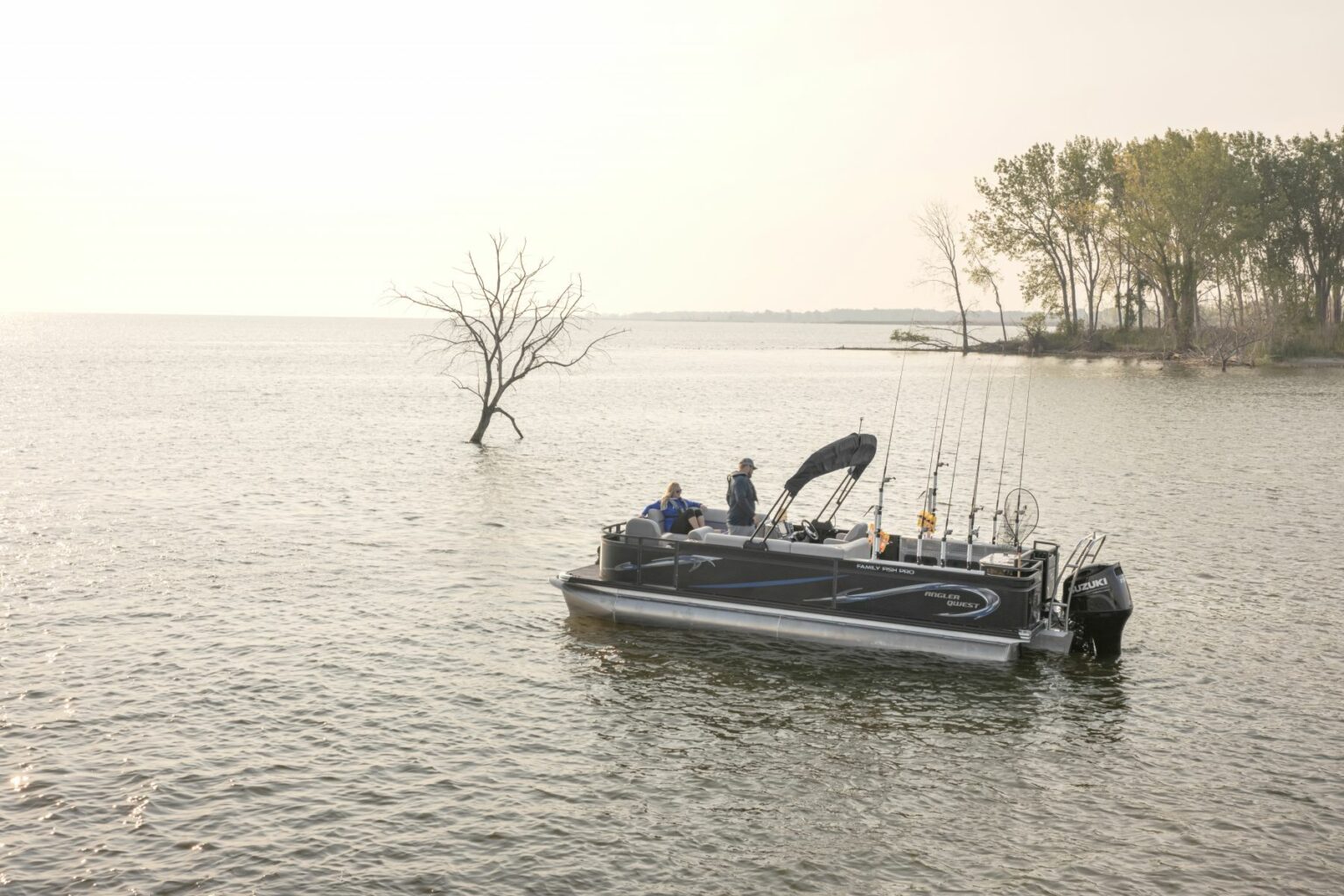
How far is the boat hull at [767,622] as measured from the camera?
713 inches

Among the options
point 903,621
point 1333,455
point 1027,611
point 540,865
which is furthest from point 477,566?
point 1333,455

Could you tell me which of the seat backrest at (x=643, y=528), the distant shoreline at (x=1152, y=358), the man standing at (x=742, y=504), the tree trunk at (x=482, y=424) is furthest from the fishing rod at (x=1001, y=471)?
the distant shoreline at (x=1152, y=358)

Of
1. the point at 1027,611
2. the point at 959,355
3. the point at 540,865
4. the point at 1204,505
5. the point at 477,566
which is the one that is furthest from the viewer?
the point at 959,355

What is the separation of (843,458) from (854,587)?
94.6 inches

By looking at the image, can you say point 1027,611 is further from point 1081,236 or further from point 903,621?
point 1081,236

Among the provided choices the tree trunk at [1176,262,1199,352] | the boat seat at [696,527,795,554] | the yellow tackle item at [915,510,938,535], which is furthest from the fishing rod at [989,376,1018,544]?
the tree trunk at [1176,262,1199,352]

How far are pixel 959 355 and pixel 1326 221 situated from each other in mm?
36430

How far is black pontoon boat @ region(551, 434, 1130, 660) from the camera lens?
18.0 m

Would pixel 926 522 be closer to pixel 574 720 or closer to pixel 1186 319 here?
pixel 574 720

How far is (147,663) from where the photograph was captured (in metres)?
18.1

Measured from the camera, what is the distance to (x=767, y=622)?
1922 centimetres

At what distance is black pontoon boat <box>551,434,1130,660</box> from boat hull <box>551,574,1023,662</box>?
0.06ft

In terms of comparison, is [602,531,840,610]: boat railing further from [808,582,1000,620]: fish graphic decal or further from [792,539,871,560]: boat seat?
[808,582,1000,620]: fish graphic decal

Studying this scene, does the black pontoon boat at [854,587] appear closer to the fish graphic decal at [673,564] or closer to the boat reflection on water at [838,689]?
the fish graphic decal at [673,564]
